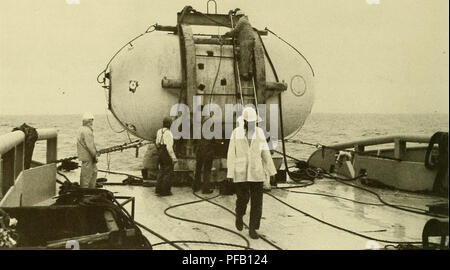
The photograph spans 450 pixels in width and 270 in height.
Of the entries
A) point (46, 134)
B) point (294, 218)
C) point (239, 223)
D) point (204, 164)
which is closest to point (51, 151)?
point (46, 134)

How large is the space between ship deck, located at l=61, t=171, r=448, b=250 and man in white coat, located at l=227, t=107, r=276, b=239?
A: 1.19ft

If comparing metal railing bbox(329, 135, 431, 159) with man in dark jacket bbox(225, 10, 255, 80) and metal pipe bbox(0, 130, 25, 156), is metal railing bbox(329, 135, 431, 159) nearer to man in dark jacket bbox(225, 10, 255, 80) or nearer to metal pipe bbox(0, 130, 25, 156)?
man in dark jacket bbox(225, 10, 255, 80)

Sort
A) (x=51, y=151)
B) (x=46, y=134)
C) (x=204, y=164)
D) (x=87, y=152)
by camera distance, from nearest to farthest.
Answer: (x=87, y=152)
(x=46, y=134)
(x=204, y=164)
(x=51, y=151)

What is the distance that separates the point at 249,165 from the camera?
619 cm

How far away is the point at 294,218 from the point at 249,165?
4.24 ft

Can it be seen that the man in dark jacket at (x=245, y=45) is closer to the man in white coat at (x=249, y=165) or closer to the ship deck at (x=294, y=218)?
the ship deck at (x=294, y=218)

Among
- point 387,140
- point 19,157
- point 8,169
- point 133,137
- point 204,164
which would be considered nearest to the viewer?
point 8,169

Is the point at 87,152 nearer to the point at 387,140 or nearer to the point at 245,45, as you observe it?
the point at 245,45

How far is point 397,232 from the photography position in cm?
622

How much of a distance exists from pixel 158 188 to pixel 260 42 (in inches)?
137

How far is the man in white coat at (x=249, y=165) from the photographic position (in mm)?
6164

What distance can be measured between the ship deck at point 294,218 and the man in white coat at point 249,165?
0.36m

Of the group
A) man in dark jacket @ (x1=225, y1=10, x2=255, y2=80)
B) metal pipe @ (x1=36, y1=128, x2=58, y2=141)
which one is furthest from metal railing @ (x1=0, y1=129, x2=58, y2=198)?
man in dark jacket @ (x1=225, y1=10, x2=255, y2=80)
